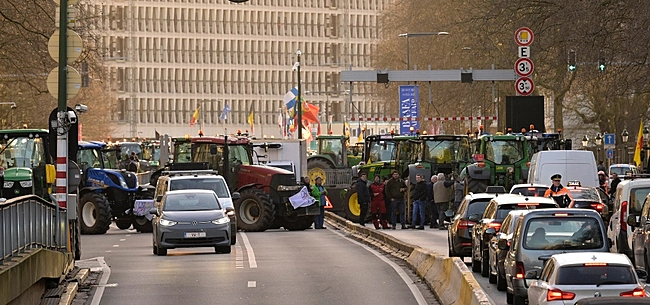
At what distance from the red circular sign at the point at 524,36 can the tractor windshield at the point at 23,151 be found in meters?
Result: 14.3

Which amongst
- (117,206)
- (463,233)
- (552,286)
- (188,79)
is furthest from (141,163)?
(188,79)

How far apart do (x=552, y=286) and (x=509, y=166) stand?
107ft

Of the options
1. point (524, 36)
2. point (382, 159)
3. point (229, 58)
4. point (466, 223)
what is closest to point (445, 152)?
point (382, 159)

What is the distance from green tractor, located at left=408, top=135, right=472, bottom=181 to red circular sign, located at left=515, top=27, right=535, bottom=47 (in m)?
5.93

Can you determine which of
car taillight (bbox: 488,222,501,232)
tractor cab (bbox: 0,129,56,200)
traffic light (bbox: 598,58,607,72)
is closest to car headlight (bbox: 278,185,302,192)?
traffic light (bbox: 598,58,607,72)

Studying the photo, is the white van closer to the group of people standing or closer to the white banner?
the group of people standing

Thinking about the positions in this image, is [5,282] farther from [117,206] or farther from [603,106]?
[603,106]

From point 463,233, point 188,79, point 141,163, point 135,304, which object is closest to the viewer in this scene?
point 135,304

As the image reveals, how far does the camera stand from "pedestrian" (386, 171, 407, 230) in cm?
4878

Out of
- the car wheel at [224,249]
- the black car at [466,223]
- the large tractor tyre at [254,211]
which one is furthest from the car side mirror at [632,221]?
the large tractor tyre at [254,211]

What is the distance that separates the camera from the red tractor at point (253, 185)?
155 ft

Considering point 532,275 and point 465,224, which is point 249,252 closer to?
point 465,224

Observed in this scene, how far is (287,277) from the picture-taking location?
28031 mm

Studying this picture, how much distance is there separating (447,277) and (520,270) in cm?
175
